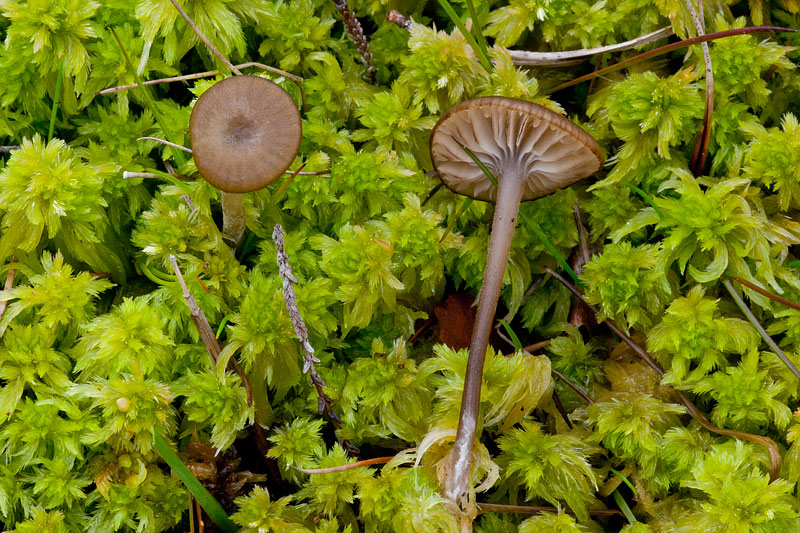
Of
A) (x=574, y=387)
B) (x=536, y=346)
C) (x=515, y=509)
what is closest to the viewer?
(x=515, y=509)

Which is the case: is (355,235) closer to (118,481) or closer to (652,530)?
(118,481)

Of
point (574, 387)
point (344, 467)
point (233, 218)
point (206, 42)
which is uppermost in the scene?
point (206, 42)

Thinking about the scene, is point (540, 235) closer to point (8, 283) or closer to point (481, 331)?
point (481, 331)

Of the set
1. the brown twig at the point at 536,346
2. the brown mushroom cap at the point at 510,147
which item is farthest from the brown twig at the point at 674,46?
the brown twig at the point at 536,346

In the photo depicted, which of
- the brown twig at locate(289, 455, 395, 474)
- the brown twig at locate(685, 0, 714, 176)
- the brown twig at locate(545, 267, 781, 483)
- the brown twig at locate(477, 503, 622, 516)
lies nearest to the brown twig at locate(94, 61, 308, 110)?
the brown twig at locate(545, 267, 781, 483)

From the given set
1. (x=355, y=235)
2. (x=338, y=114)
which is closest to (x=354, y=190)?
(x=355, y=235)

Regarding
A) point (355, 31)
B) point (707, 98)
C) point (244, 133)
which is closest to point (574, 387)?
point (707, 98)

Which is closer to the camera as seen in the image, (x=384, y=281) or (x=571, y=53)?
(x=384, y=281)
